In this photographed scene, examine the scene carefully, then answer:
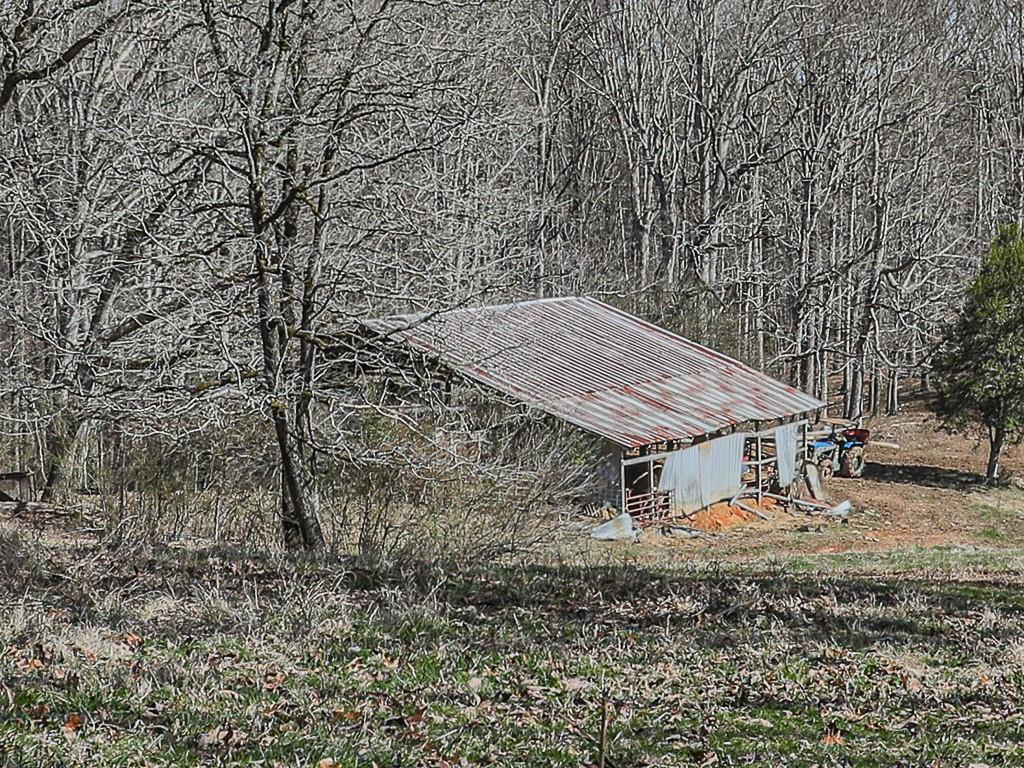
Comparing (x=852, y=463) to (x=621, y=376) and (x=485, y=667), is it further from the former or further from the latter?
(x=485, y=667)

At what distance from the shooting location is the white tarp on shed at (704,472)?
89.1 feet

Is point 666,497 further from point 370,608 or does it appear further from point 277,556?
point 370,608

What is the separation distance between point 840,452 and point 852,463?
45cm

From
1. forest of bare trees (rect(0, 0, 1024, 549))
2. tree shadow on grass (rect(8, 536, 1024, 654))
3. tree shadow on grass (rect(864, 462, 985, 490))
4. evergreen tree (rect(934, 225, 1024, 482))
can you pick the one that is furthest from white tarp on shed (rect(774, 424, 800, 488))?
tree shadow on grass (rect(8, 536, 1024, 654))

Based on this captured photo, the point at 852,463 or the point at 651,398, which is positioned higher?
the point at 651,398

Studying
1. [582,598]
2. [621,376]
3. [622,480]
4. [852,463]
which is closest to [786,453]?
[852,463]

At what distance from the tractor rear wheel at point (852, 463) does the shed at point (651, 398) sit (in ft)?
8.00

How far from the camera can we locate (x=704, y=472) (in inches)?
1109

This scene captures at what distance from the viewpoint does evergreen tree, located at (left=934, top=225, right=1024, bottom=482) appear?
32531mm

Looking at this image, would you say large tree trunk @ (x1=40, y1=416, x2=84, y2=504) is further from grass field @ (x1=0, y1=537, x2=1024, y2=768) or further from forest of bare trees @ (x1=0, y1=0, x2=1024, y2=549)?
grass field @ (x1=0, y1=537, x2=1024, y2=768)

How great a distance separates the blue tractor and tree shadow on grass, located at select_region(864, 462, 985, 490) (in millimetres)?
540

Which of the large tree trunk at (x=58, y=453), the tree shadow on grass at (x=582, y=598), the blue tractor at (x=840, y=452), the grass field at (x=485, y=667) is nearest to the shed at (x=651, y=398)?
the blue tractor at (x=840, y=452)

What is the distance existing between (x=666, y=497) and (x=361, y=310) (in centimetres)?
1603

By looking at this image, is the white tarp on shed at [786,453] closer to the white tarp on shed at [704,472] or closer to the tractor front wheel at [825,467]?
the white tarp on shed at [704,472]
